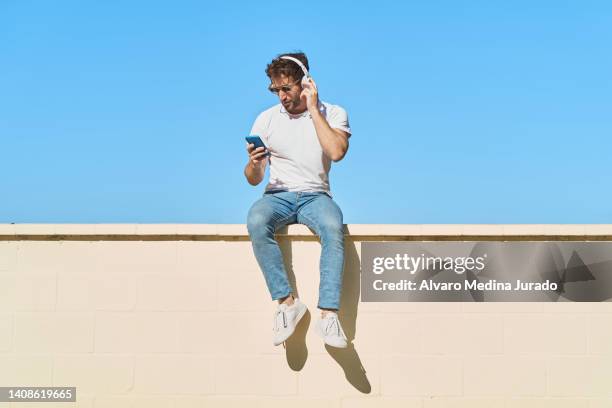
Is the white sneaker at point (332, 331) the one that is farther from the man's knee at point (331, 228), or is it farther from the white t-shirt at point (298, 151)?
the white t-shirt at point (298, 151)

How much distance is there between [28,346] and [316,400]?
Result: 1936mm

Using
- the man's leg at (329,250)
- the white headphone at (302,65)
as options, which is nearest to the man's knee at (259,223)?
the man's leg at (329,250)

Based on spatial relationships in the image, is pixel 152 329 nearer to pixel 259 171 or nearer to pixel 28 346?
pixel 28 346

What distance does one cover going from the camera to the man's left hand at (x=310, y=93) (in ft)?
14.4

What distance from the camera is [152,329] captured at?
4.58 metres

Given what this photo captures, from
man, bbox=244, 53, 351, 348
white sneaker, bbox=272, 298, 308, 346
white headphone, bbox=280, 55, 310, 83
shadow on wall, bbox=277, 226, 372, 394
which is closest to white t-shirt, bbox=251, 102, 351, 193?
man, bbox=244, 53, 351, 348

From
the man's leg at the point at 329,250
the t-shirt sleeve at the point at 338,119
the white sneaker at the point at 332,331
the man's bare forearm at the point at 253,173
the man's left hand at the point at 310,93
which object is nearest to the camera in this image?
the white sneaker at the point at 332,331

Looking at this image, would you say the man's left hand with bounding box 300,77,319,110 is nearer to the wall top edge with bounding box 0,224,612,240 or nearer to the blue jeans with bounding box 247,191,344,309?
the blue jeans with bounding box 247,191,344,309

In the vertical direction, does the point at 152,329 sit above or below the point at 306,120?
below

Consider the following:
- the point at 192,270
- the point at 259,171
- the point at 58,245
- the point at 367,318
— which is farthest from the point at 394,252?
the point at 58,245

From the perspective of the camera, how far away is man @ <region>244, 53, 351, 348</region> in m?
4.24

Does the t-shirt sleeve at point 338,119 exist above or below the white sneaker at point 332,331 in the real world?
above

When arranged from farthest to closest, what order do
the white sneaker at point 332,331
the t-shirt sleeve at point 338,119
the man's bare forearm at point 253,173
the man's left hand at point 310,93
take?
the man's bare forearm at point 253,173
the t-shirt sleeve at point 338,119
the man's left hand at point 310,93
the white sneaker at point 332,331

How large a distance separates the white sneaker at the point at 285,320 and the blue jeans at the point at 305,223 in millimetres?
89
